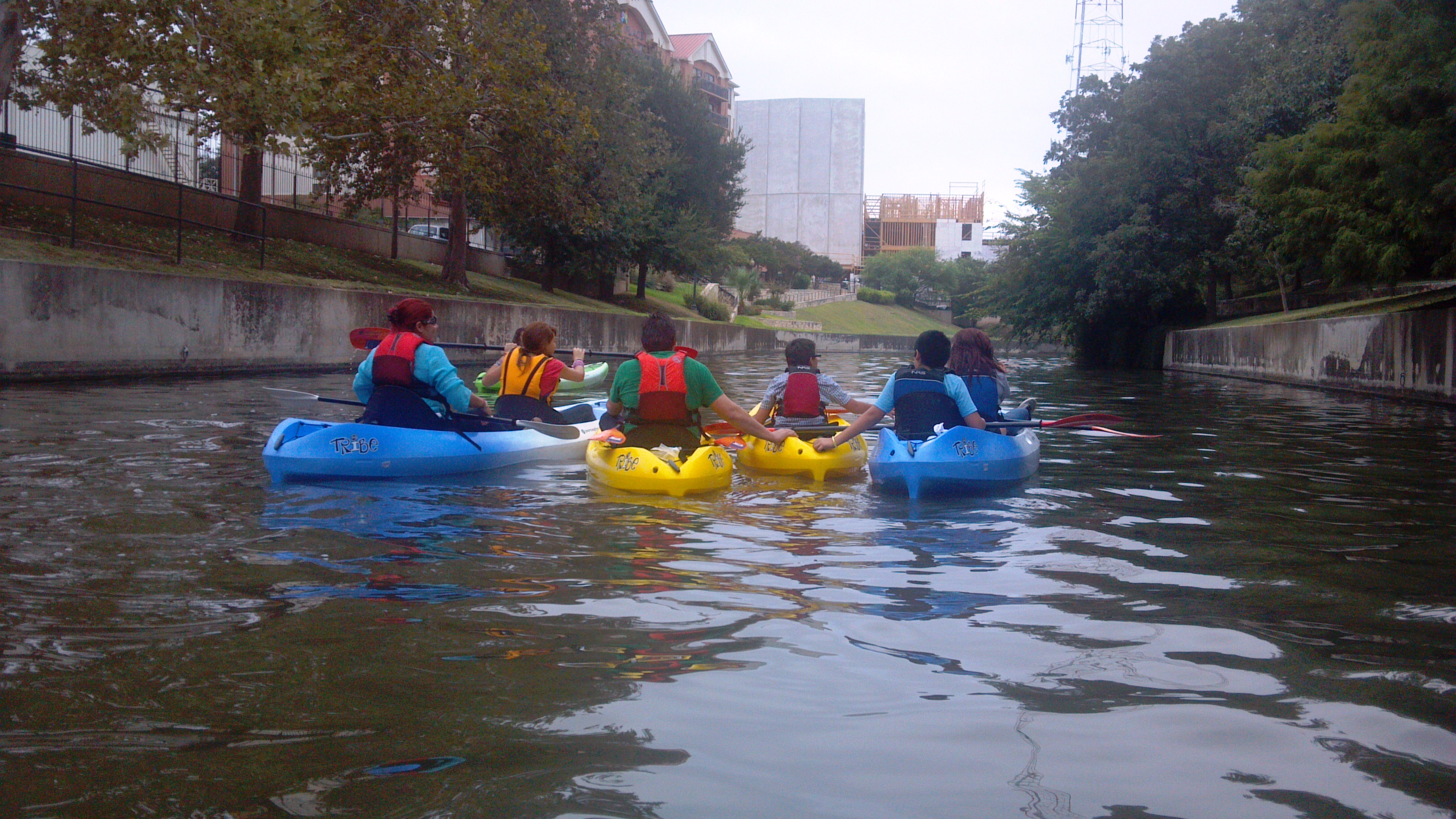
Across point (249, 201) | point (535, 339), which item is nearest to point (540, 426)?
point (535, 339)

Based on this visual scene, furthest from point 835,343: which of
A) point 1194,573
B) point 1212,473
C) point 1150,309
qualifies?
point 1194,573

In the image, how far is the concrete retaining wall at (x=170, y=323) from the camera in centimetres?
1494

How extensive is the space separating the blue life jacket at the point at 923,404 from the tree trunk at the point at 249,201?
1909cm

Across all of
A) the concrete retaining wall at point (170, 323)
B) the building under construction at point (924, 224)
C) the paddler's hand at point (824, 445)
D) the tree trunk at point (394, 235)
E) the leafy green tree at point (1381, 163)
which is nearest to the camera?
the paddler's hand at point (824, 445)

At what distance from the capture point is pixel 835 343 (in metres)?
61.9

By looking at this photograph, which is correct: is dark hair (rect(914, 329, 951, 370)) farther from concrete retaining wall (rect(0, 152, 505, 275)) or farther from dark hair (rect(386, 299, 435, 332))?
concrete retaining wall (rect(0, 152, 505, 275))

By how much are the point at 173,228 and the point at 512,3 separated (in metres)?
10.6

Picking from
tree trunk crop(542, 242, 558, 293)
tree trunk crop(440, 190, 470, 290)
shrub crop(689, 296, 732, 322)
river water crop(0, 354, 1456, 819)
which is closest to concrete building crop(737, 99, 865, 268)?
shrub crop(689, 296, 732, 322)

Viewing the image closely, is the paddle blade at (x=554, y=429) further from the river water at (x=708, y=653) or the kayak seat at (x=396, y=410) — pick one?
the river water at (x=708, y=653)

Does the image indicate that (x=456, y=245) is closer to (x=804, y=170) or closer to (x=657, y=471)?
(x=657, y=471)

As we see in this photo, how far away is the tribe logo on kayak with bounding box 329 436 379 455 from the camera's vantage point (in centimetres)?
866

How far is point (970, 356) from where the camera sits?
372 inches

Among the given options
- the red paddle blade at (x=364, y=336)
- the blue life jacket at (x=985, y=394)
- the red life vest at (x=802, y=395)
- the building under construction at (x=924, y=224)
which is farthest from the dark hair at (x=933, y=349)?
the building under construction at (x=924, y=224)

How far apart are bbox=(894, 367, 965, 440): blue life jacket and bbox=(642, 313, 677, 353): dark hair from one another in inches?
74.1
